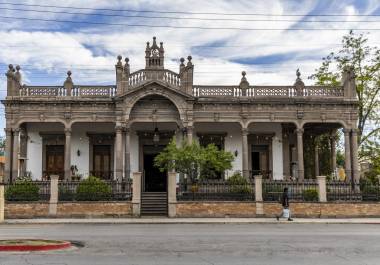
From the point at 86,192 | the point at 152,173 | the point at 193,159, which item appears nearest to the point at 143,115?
the point at 152,173

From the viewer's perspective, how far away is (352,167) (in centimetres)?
3045

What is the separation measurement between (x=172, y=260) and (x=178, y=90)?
772 inches

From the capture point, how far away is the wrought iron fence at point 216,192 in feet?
81.8

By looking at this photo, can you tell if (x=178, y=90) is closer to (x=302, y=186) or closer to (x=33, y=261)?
(x=302, y=186)

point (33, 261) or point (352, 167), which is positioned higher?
point (352, 167)

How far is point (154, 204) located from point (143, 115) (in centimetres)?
645

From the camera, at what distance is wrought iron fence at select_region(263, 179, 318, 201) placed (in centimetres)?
2559

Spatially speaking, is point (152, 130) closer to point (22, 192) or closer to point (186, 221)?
point (22, 192)

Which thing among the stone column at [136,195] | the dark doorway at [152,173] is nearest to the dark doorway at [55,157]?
the dark doorway at [152,173]

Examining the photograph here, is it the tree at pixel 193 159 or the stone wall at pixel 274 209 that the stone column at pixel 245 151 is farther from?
the stone wall at pixel 274 209

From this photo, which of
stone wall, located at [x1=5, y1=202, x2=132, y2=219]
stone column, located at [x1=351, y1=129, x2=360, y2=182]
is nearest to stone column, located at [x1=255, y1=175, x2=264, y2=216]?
stone wall, located at [x1=5, y1=202, x2=132, y2=219]

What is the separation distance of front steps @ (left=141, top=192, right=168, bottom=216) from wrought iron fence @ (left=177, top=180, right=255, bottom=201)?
1145mm

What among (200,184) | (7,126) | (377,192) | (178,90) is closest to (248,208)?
(200,184)

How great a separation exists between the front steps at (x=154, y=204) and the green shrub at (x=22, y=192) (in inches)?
212
